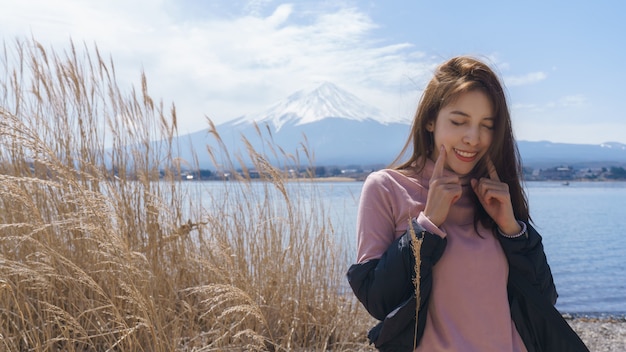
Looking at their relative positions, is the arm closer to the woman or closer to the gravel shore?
the woman

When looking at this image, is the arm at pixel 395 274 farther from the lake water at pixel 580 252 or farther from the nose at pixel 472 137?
the lake water at pixel 580 252

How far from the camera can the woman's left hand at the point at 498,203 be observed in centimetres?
153

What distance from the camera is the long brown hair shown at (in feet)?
5.19

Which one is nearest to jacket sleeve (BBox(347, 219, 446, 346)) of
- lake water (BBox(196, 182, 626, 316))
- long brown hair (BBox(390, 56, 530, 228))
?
long brown hair (BBox(390, 56, 530, 228))

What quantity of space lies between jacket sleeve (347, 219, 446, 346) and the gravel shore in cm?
329

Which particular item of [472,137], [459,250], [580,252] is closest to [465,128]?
[472,137]

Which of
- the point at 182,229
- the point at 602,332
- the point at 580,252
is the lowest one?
the point at 580,252

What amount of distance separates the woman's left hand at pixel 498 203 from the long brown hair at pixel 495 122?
4 centimetres

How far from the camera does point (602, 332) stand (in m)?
4.80

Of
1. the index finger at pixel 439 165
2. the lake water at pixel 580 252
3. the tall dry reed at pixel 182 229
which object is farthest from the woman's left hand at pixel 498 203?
the tall dry reed at pixel 182 229

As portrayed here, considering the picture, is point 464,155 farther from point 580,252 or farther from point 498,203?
point 580,252

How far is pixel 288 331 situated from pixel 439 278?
5.91 feet

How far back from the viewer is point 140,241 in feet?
11.2

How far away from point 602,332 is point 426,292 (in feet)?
13.0
